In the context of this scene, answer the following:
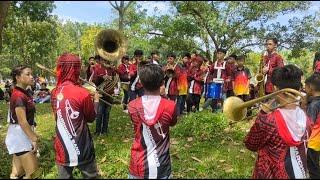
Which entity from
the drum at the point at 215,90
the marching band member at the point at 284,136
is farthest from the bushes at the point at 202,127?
the marching band member at the point at 284,136

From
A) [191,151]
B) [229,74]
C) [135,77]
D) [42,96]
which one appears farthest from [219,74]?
[42,96]

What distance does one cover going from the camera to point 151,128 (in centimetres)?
415

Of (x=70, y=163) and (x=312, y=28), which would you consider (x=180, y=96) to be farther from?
(x=70, y=163)

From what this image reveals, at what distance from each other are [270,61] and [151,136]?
5.76 metres

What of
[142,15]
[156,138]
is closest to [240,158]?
[156,138]

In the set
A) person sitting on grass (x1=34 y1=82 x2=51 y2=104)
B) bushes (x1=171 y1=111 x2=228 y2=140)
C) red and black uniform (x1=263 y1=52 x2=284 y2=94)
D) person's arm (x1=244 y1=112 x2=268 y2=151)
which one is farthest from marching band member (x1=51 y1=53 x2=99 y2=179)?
person sitting on grass (x1=34 y1=82 x2=51 y2=104)

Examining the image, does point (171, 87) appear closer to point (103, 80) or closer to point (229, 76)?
point (229, 76)

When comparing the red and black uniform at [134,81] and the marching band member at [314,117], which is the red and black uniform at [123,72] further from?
the marching band member at [314,117]

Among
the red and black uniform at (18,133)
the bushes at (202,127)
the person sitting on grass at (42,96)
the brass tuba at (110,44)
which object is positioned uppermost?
the brass tuba at (110,44)

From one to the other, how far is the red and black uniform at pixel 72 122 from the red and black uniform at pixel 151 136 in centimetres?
68

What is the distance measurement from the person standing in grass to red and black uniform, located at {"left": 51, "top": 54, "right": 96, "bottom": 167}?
0.66 metres

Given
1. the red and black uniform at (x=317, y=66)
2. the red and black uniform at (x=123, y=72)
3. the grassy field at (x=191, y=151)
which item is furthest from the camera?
the red and black uniform at (x=123, y=72)

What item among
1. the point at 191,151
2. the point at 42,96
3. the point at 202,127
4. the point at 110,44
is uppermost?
the point at 110,44

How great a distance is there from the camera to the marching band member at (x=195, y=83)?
12.3m
